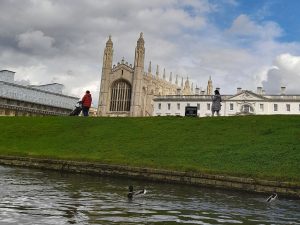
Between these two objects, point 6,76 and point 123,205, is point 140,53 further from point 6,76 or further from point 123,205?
point 123,205

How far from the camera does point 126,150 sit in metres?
27.6

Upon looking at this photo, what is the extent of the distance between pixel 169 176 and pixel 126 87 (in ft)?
323

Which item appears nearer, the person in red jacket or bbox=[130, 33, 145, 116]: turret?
the person in red jacket

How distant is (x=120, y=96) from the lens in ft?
390

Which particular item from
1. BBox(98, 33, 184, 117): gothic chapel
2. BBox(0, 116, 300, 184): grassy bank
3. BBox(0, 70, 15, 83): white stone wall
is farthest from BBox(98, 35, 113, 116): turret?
BBox(0, 116, 300, 184): grassy bank

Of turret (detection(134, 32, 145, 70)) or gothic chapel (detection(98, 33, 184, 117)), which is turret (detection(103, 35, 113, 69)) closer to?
gothic chapel (detection(98, 33, 184, 117))

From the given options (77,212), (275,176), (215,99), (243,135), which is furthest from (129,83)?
(77,212)

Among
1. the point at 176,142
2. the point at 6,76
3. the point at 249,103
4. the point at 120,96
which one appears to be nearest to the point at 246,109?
the point at 249,103

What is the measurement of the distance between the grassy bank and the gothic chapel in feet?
243

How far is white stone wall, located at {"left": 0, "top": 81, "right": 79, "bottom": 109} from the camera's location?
107m

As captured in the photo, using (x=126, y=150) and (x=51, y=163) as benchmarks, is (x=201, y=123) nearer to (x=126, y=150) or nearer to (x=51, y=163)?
(x=126, y=150)

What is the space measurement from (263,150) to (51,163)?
41.6ft

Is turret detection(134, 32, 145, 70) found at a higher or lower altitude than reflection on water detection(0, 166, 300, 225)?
higher

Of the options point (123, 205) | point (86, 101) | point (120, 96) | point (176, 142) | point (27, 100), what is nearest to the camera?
point (123, 205)
